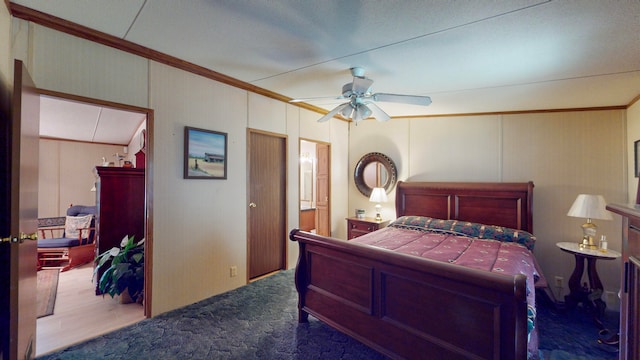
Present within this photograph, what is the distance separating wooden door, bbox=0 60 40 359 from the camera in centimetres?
149

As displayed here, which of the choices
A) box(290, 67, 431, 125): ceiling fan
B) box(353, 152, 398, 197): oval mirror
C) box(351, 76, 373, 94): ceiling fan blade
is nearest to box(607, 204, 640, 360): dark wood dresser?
box(290, 67, 431, 125): ceiling fan

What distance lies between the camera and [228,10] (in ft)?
6.06

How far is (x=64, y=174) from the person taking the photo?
227 inches

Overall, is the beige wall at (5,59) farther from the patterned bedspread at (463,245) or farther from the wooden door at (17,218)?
the patterned bedspread at (463,245)

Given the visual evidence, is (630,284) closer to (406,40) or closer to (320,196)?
(406,40)

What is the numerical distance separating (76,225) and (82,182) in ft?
6.27

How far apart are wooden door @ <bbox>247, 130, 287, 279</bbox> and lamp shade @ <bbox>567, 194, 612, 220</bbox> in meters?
3.54

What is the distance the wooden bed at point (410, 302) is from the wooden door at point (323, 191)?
224cm

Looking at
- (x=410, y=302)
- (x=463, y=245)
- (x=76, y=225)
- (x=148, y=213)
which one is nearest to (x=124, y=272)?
(x=148, y=213)

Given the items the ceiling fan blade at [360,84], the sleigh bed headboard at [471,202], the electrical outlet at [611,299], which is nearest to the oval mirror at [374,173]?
the sleigh bed headboard at [471,202]

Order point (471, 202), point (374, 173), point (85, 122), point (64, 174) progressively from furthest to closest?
point (64, 174), point (374, 173), point (85, 122), point (471, 202)

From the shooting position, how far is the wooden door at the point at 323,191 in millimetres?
4918

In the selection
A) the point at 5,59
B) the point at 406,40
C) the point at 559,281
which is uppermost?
the point at 406,40

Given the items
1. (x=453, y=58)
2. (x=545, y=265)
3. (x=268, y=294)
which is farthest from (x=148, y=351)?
(x=545, y=265)
